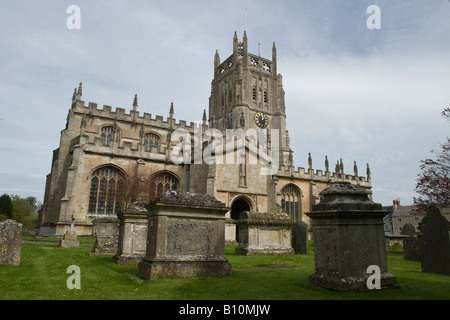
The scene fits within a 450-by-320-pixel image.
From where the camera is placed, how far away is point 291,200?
32562 millimetres

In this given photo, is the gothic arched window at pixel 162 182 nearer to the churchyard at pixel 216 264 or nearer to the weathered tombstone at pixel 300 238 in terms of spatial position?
the weathered tombstone at pixel 300 238

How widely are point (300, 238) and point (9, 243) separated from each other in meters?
10.4

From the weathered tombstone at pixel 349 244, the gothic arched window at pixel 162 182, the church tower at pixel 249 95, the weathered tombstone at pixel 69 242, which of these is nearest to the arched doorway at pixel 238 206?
the gothic arched window at pixel 162 182

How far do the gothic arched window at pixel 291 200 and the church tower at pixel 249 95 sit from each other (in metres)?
11.2

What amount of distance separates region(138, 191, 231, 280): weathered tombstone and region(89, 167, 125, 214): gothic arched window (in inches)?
788

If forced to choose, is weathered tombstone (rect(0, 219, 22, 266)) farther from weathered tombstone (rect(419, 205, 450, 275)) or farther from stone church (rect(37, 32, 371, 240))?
stone church (rect(37, 32, 371, 240))

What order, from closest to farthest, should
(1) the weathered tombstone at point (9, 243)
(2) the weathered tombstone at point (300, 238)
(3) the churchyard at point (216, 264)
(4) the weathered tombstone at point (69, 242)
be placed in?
1. (3) the churchyard at point (216, 264)
2. (1) the weathered tombstone at point (9, 243)
3. (2) the weathered tombstone at point (300, 238)
4. (4) the weathered tombstone at point (69, 242)

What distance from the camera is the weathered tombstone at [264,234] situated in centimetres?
1245

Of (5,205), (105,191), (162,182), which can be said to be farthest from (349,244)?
(5,205)

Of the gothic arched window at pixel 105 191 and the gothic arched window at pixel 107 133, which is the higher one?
the gothic arched window at pixel 107 133

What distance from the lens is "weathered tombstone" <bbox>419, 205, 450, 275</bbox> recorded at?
7.37m

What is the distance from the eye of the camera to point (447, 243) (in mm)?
7430
